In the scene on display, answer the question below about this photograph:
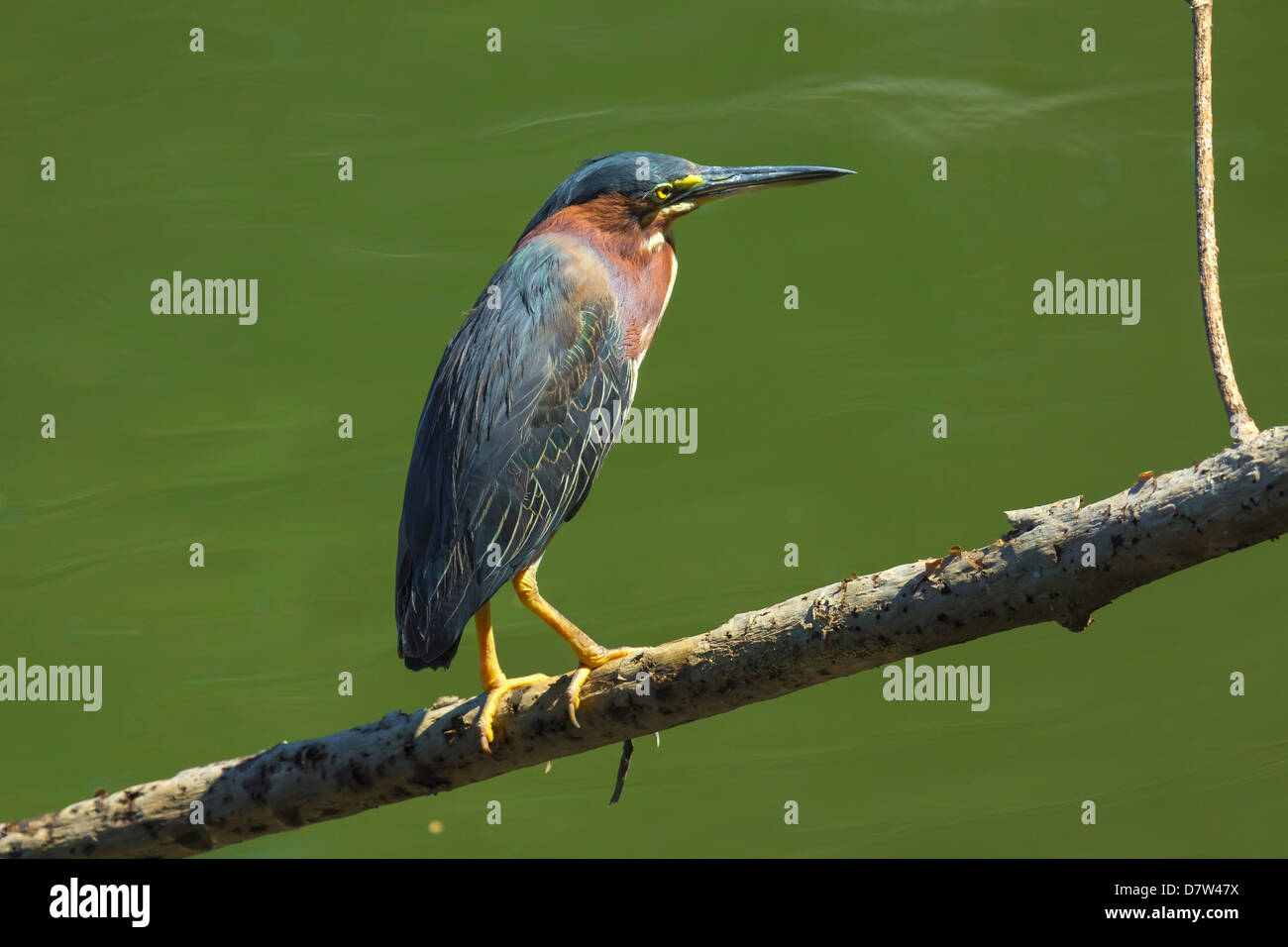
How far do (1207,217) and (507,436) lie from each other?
154 cm

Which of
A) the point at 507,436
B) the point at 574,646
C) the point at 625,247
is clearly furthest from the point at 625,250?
the point at 574,646

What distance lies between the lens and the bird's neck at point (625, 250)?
3066 mm

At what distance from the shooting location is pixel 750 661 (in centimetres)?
223

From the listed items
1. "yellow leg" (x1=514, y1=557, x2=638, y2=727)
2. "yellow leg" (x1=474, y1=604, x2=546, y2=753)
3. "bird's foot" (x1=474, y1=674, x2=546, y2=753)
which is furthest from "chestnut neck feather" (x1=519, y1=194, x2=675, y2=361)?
"bird's foot" (x1=474, y1=674, x2=546, y2=753)

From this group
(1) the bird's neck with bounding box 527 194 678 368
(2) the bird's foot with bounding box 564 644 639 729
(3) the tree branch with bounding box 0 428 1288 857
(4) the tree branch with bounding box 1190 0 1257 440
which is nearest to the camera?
(3) the tree branch with bounding box 0 428 1288 857

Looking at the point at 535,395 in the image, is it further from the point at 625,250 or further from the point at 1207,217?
the point at 1207,217

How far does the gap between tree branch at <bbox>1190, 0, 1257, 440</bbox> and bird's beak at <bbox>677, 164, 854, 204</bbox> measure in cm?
109

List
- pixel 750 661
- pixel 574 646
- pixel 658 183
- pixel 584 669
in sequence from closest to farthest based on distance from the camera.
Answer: pixel 750 661 → pixel 584 669 → pixel 574 646 → pixel 658 183

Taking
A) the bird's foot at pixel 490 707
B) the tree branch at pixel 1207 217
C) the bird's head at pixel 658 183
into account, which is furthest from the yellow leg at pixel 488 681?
the tree branch at pixel 1207 217

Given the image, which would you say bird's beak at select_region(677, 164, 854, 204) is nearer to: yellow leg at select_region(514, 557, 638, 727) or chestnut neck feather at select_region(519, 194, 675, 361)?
chestnut neck feather at select_region(519, 194, 675, 361)

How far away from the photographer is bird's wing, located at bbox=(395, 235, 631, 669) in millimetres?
2748

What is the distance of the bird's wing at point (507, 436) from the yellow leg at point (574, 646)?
0.09 meters

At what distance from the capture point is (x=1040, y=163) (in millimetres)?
4949

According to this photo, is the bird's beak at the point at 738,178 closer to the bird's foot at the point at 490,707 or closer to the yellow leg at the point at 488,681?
the yellow leg at the point at 488,681
